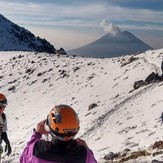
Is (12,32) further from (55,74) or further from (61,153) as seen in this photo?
(61,153)

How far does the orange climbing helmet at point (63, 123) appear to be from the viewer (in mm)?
4305

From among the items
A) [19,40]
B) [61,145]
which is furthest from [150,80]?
[19,40]

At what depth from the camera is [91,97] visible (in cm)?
2575

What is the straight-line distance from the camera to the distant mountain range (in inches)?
4599

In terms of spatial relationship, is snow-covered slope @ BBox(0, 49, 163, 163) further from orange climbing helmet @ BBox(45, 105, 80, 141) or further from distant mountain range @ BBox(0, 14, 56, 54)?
distant mountain range @ BBox(0, 14, 56, 54)

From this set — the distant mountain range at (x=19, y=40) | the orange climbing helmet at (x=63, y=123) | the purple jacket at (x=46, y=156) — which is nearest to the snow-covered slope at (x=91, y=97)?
the purple jacket at (x=46, y=156)

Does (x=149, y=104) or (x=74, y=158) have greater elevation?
(x=74, y=158)

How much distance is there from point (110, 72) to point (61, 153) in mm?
27042

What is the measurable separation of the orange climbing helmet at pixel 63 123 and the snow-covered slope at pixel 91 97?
6.93 meters

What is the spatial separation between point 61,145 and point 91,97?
21.4 metres

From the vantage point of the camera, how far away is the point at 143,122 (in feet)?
53.5

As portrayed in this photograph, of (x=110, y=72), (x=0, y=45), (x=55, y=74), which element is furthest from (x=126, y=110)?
(x=0, y=45)

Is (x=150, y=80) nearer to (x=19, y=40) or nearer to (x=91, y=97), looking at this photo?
(x=91, y=97)

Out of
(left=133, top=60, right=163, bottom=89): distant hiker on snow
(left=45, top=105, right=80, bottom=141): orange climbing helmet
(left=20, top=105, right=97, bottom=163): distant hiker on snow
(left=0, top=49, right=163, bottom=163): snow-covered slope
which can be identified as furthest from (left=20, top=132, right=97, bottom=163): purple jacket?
(left=133, top=60, right=163, bottom=89): distant hiker on snow
